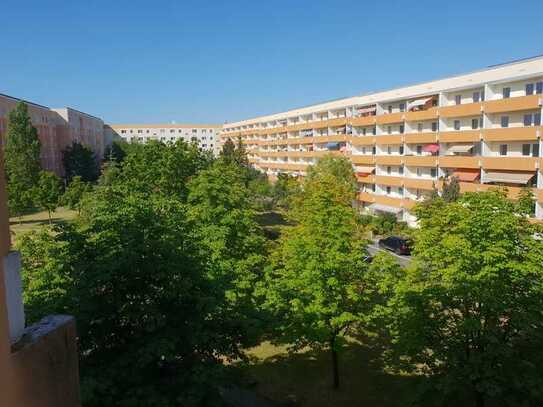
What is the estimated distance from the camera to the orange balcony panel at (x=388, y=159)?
4281cm

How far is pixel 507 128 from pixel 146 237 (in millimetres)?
30270

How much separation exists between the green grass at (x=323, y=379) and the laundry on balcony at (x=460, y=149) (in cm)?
2294

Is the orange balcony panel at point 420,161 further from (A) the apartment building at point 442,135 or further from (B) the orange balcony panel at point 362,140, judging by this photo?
(B) the orange balcony panel at point 362,140

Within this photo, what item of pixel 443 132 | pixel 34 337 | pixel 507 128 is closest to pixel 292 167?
pixel 443 132

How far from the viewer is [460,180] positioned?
34.4 m

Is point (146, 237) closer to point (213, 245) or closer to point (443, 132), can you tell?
point (213, 245)

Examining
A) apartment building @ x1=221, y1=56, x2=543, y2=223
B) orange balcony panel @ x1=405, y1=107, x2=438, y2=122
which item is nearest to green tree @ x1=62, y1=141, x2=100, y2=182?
apartment building @ x1=221, y1=56, x2=543, y2=223

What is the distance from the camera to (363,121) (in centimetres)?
4872

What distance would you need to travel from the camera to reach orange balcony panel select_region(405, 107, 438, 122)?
38.3 metres

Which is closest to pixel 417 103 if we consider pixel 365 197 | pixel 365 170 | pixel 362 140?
pixel 362 140

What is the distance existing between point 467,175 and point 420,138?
674 cm

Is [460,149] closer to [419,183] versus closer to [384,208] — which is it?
[419,183]

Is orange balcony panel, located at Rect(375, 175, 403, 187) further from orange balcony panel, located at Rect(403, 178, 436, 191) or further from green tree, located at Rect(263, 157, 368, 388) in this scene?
green tree, located at Rect(263, 157, 368, 388)

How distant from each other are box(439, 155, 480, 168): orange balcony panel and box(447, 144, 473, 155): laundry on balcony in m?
0.58
